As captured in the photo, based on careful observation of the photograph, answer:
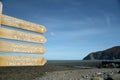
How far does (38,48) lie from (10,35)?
0.92 meters

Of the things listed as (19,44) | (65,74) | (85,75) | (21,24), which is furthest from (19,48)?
(65,74)

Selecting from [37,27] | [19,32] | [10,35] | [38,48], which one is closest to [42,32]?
[37,27]

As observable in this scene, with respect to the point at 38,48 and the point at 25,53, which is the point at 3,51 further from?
the point at 38,48

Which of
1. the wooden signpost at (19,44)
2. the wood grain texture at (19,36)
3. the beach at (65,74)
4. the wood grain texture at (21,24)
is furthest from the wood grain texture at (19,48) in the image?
the beach at (65,74)

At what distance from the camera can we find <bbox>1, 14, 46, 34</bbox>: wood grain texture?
3400 millimetres

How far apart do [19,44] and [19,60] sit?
340 millimetres

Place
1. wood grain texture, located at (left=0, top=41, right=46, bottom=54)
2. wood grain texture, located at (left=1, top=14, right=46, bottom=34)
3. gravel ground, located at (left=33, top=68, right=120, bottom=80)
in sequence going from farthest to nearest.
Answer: gravel ground, located at (left=33, top=68, right=120, bottom=80), wood grain texture, located at (left=1, top=14, right=46, bottom=34), wood grain texture, located at (left=0, top=41, right=46, bottom=54)

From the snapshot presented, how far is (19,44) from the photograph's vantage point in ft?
11.7

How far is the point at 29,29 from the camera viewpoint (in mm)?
4008

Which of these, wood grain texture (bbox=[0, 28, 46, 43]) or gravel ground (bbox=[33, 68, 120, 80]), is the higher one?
wood grain texture (bbox=[0, 28, 46, 43])

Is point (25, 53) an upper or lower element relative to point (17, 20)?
lower

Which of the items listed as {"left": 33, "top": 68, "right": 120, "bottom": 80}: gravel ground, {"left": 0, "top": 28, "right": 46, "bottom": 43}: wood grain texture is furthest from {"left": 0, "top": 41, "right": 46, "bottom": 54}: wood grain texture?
{"left": 33, "top": 68, "right": 120, "bottom": 80}: gravel ground

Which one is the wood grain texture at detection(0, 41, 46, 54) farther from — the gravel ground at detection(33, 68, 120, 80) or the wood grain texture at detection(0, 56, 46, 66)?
the gravel ground at detection(33, 68, 120, 80)

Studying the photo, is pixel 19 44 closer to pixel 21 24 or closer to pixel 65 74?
pixel 21 24
